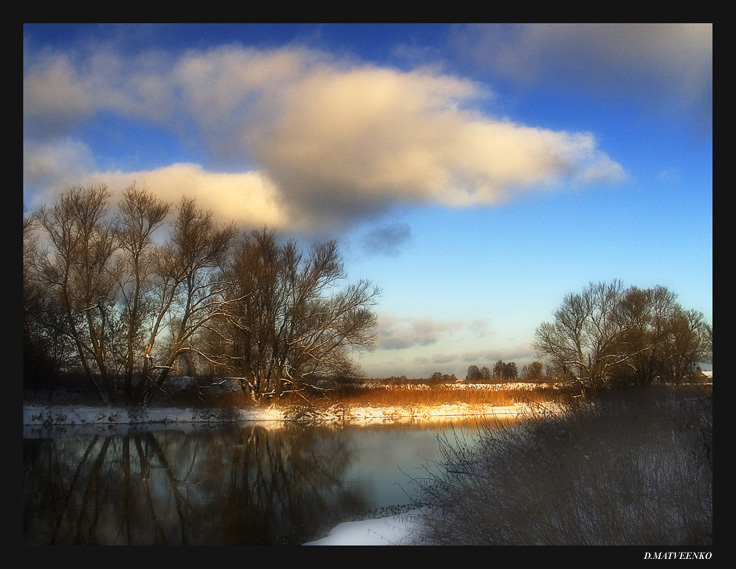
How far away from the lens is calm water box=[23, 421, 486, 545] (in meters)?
9.80

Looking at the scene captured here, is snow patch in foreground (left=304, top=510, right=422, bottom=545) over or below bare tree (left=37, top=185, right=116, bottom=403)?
below

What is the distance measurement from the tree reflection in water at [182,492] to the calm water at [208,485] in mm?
23

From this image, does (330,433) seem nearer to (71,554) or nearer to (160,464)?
(160,464)

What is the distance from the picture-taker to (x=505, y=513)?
8.06m

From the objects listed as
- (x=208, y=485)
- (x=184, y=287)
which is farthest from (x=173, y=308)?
(x=208, y=485)

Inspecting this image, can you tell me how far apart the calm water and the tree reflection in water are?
2 centimetres

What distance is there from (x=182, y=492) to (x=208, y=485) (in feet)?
2.89

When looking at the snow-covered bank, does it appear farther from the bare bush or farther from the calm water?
the bare bush

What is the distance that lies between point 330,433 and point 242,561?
18.0m

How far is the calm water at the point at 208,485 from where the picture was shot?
9.80 metres

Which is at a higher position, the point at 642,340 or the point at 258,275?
the point at 258,275

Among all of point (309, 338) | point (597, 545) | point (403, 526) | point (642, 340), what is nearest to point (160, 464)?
point (403, 526)

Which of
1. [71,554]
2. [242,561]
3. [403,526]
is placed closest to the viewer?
[242,561]

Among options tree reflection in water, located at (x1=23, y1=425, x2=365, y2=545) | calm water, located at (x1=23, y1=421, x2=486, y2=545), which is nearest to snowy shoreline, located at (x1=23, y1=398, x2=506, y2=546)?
calm water, located at (x1=23, y1=421, x2=486, y2=545)
